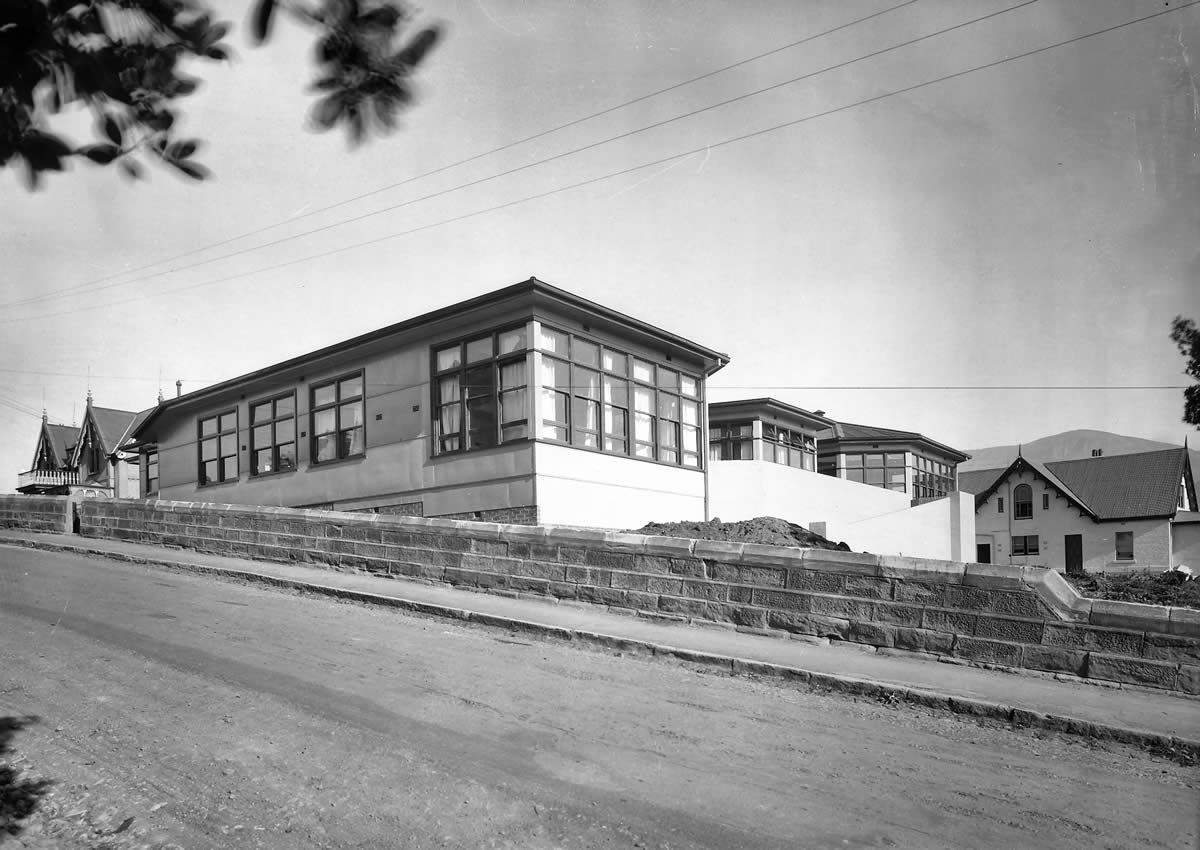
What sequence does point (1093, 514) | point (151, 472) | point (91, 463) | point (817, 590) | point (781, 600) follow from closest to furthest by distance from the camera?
point (817, 590) < point (781, 600) < point (151, 472) < point (1093, 514) < point (91, 463)

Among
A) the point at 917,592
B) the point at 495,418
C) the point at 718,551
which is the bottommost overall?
the point at 917,592

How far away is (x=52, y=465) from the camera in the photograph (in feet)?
191

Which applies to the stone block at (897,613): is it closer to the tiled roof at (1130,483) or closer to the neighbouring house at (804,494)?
the neighbouring house at (804,494)

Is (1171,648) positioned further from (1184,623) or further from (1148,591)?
(1148,591)

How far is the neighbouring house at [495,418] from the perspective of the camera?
17562 millimetres

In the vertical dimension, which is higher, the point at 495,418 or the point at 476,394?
the point at 476,394

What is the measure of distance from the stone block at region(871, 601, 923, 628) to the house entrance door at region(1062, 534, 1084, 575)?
147 ft

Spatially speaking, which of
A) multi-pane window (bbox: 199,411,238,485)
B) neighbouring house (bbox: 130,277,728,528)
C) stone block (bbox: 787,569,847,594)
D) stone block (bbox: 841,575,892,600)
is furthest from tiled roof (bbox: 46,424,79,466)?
stone block (bbox: 841,575,892,600)

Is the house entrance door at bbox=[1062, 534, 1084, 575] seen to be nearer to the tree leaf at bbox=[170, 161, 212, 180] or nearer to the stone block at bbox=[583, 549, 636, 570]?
the stone block at bbox=[583, 549, 636, 570]

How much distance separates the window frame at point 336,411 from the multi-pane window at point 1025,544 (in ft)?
140

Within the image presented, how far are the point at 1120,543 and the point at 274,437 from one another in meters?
45.4

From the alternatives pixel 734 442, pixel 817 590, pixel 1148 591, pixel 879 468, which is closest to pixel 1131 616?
pixel 817 590

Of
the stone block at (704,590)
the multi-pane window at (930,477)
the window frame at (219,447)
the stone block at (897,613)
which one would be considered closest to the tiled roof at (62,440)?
the window frame at (219,447)

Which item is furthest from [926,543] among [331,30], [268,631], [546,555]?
[331,30]
